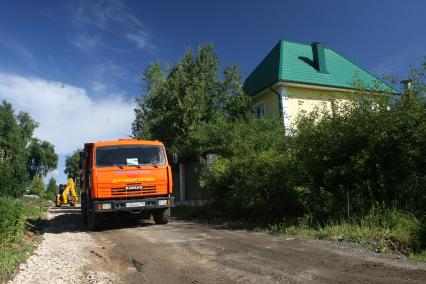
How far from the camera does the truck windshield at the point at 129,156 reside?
1248 cm

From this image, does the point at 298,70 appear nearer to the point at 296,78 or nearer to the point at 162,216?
the point at 296,78

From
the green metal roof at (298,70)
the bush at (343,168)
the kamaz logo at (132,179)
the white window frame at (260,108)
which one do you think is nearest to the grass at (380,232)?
the bush at (343,168)

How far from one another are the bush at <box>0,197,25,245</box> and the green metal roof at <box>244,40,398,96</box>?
15956 millimetres

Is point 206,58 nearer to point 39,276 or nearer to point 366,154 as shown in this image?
point 366,154

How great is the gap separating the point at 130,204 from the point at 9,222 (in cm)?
345

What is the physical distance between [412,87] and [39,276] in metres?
8.15

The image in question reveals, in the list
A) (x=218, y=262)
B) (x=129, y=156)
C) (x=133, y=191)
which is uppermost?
(x=129, y=156)

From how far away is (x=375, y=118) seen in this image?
9.48m

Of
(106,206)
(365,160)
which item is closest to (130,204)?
(106,206)

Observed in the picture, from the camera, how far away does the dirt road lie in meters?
5.77

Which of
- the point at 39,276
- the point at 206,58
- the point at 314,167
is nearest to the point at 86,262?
the point at 39,276

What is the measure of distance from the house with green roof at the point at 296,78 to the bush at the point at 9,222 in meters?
14.5

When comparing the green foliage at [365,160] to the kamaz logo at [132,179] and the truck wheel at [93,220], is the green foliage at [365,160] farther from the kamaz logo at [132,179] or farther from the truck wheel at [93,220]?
the truck wheel at [93,220]

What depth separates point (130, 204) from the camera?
479 inches
